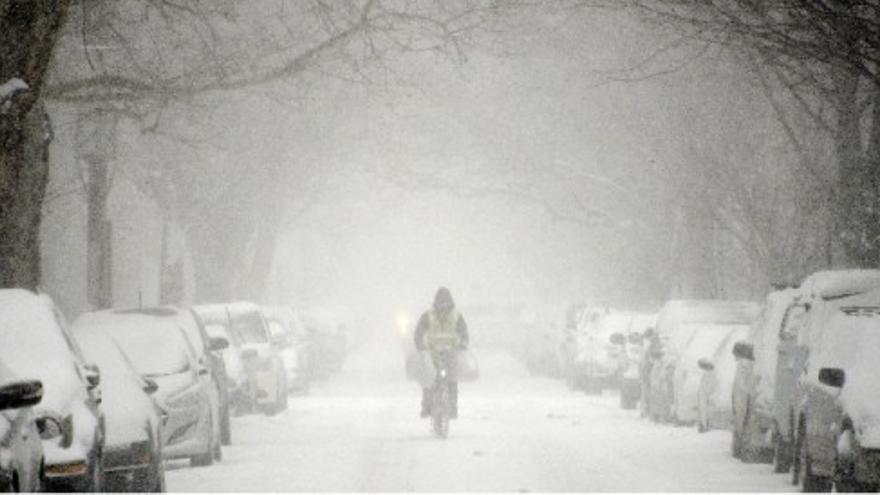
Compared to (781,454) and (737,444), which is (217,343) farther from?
(781,454)

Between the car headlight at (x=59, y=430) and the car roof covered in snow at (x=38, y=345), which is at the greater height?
the car roof covered in snow at (x=38, y=345)

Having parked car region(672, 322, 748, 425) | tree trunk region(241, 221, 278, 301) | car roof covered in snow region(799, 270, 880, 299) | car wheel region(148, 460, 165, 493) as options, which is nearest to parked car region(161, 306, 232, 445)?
car wheel region(148, 460, 165, 493)

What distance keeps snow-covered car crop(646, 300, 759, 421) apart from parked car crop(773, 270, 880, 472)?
9.28 m

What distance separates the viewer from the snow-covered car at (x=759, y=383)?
2397 centimetres

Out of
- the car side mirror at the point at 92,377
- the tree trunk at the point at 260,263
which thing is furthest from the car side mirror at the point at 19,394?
the tree trunk at the point at 260,263

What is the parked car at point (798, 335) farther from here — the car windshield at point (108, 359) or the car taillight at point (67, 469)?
the car taillight at point (67, 469)

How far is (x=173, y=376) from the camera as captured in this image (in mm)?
24500

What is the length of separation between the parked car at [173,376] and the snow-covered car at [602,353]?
68.2 ft

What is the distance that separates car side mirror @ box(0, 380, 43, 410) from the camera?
39.8 feet

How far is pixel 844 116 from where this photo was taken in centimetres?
3469

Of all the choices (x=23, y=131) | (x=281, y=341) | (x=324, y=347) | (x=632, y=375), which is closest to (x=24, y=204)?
(x=23, y=131)

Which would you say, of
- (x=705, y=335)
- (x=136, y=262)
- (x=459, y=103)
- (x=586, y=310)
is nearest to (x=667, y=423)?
(x=705, y=335)

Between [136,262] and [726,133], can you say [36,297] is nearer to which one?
[726,133]

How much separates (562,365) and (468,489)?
110 feet
